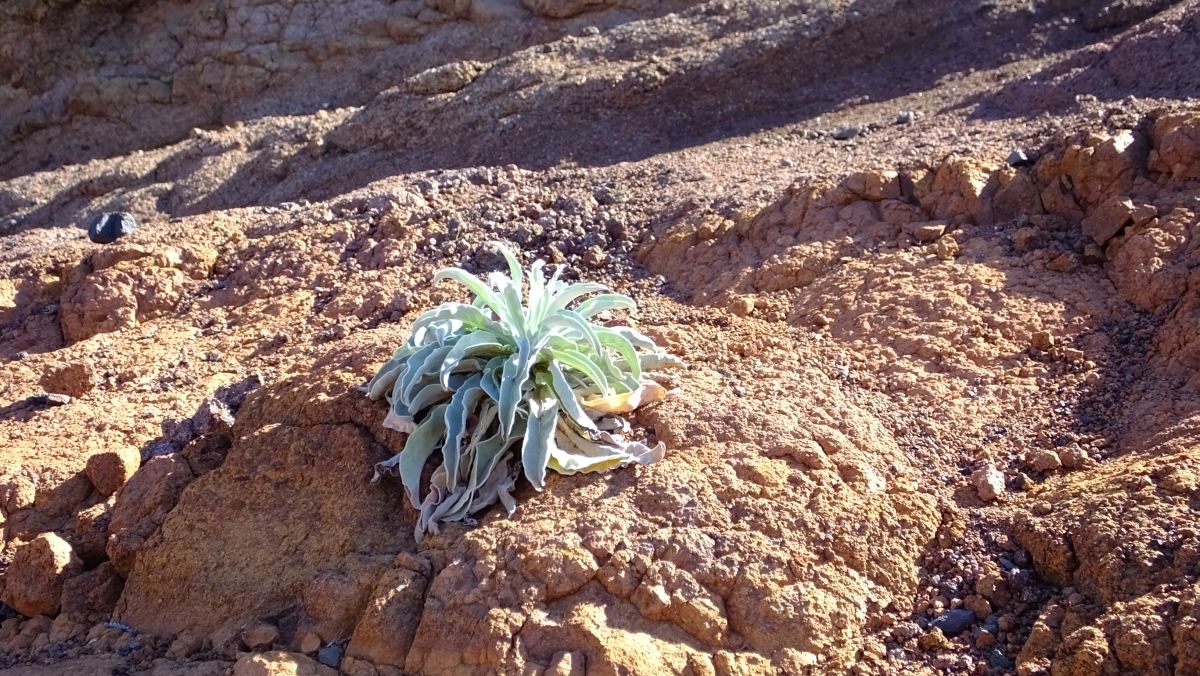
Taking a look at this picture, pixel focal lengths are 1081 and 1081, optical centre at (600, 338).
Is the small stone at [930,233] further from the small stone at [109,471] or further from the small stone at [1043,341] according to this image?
the small stone at [109,471]

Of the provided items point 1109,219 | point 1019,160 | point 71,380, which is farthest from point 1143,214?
point 71,380

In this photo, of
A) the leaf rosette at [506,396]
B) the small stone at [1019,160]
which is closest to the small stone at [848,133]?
the small stone at [1019,160]

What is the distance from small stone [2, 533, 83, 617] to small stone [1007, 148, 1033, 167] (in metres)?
3.65

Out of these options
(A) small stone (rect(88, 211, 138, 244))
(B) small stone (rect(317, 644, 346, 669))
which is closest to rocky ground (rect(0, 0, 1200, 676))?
(B) small stone (rect(317, 644, 346, 669))

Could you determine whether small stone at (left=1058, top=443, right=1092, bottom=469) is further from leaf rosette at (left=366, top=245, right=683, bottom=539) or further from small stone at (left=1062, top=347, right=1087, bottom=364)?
leaf rosette at (left=366, top=245, right=683, bottom=539)

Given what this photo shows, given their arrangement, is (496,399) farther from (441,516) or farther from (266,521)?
(266,521)

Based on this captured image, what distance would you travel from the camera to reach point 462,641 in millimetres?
2520

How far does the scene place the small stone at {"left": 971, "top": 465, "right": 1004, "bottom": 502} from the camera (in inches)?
115

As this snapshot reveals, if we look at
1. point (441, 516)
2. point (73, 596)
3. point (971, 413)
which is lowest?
point (73, 596)

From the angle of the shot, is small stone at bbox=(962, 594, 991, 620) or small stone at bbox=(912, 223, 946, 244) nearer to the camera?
small stone at bbox=(962, 594, 991, 620)

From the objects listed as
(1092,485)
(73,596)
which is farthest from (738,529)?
(73,596)

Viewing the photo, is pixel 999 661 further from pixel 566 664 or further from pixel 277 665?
pixel 277 665

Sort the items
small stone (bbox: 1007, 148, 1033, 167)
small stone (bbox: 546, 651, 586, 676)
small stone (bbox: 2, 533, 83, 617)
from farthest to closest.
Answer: small stone (bbox: 1007, 148, 1033, 167), small stone (bbox: 2, 533, 83, 617), small stone (bbox: 546, 651, 586, 676)

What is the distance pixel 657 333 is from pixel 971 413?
1.08 meters
